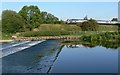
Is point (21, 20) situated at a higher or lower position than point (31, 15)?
lower

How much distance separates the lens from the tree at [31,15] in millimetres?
62375

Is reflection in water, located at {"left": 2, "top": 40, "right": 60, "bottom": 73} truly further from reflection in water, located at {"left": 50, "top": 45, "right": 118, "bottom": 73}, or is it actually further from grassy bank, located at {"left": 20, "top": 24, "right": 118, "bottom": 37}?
grassy bank, located at {"left": 20, "top": 24, "right": 118, "bottom": 37}

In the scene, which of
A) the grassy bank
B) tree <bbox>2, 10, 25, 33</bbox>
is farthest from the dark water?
tree <bbox>2, 10, 25, 33</bbox>

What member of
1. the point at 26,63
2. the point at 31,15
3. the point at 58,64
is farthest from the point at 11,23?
the point at 58,64

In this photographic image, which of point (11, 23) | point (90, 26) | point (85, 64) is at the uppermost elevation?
point (11, 23)

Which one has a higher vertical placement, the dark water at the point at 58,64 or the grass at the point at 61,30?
the grass at the point at 61,30

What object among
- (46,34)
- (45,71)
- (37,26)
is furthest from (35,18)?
(45,71)

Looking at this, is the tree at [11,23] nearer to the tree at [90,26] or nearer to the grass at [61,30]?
the grass at [61,30]

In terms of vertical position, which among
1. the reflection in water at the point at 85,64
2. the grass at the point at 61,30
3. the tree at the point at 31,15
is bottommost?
the reflection in water at the point at 85,64

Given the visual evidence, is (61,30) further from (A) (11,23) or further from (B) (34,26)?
(A) (11,23)

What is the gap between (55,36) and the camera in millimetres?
49750

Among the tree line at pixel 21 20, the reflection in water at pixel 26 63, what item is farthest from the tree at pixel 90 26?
the reflection in water at pixel 26 63

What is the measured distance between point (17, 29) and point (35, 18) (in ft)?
30.0

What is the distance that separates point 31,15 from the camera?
63.4 metres
